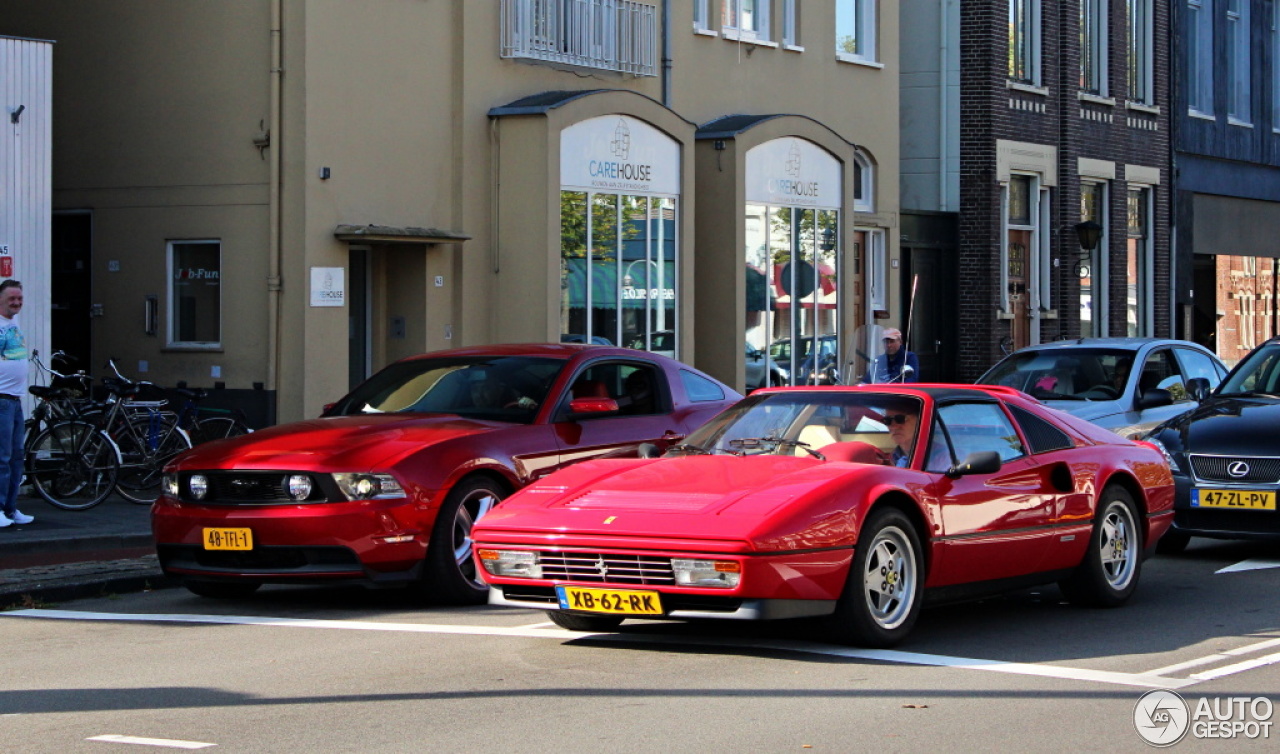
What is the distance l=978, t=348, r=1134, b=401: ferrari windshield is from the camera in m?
15.4

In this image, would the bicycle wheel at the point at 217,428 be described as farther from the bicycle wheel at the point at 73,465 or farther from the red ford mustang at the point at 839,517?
the red ford mustang at the point at 839,517

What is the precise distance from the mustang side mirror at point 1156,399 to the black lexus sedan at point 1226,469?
1.57 meters

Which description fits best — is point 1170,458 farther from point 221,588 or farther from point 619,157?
point 619,157

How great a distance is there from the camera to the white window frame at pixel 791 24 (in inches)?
1016

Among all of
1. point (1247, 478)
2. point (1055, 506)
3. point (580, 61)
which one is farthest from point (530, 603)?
point (580, 61)

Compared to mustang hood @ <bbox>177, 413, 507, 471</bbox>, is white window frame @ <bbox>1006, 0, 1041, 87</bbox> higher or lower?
higher

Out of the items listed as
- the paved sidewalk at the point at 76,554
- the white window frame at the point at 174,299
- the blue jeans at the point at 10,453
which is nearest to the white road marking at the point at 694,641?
the paved sidewalk at the point at 76,554

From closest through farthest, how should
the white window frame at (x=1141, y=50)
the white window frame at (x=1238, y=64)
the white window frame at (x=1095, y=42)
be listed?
1. the white window frame at (x=1095, y=42)
2. the white window frame at (x=1141, y=50)
3. the white window frame at (x=1238, y=64)

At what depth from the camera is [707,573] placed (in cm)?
782

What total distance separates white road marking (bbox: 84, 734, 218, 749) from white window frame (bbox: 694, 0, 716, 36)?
18496 mm

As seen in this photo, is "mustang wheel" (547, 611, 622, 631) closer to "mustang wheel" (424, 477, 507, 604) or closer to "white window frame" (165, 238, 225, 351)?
"mustang wheel" (424, 477, 507, 604)

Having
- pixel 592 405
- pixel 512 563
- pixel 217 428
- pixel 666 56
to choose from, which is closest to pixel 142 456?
pixel 217 428

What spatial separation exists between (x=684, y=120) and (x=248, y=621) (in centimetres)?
1410

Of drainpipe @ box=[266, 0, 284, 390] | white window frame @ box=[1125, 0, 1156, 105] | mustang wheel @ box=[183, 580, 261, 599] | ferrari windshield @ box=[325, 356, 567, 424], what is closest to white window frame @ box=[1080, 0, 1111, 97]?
white window frame @ box=[1125, 0, 1156, 105]
